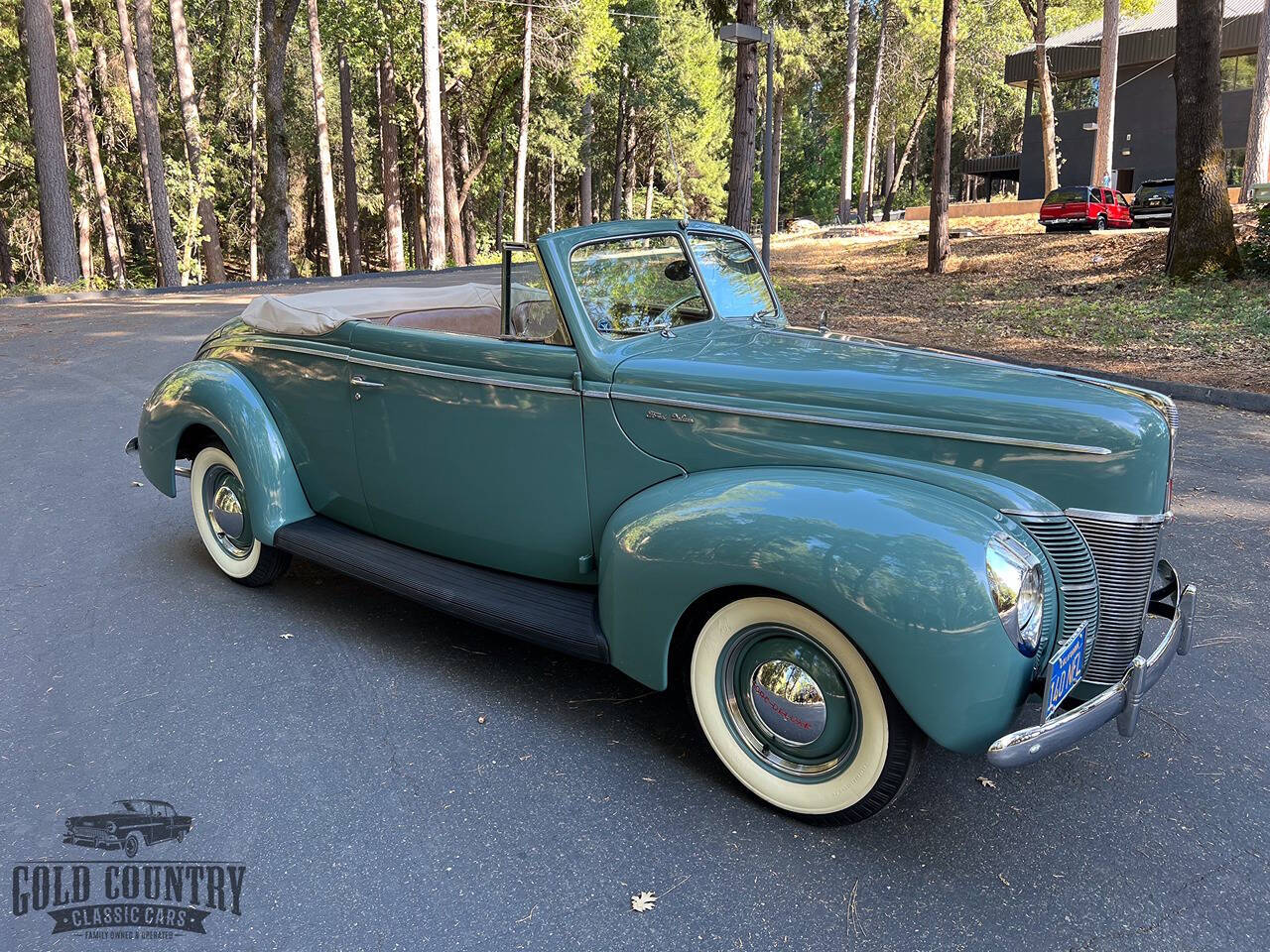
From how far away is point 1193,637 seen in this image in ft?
12.8

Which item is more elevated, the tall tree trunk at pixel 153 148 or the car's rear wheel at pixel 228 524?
the tall tree trunk at pixel 153 148

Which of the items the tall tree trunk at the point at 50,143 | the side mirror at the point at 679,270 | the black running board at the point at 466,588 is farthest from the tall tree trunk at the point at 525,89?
the side mirror at the point at 679,270

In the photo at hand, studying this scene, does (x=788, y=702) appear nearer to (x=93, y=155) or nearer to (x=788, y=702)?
(x=788, y=702)

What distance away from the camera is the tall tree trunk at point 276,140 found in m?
24.1

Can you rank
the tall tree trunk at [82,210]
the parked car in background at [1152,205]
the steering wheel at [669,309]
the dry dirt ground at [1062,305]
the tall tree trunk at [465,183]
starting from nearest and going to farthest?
1. the steering wheel at [669,309]
2. the dry dirt ground at [1062,305]
3. the parked car in background at [1152,205]
4. the tall tree trunk at [82,210]
5. the tall tree trunk at [465,183]

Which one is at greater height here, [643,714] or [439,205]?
[439,205]

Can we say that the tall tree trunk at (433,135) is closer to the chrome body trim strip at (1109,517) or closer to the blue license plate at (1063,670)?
the chrome body trim strip at (1109,517)

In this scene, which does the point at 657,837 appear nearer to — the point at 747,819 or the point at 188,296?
the point at 747,819

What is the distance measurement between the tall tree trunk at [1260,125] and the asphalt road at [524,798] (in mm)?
22536

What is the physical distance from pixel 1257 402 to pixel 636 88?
38087 mm

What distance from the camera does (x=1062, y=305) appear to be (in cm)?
1376

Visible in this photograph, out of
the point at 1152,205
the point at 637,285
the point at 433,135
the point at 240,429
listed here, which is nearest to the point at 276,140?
the point at 433,135

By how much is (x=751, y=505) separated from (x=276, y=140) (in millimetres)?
25341

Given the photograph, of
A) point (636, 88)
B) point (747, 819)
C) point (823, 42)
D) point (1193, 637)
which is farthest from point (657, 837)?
point (823, 42)
